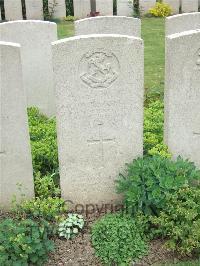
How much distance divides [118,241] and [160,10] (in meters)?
10.1

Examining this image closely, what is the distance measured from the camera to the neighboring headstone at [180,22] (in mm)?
6266

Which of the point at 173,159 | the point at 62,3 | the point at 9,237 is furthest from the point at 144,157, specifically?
the point at 62,3

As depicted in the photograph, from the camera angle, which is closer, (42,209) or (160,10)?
(42,209)

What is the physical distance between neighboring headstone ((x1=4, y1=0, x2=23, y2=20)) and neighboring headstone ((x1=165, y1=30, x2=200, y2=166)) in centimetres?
944

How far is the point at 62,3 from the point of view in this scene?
13.5 meters

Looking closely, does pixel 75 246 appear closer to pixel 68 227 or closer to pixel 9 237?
pixel 68 227

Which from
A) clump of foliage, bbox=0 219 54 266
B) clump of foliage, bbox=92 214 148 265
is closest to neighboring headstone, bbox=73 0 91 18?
clump of foliage, bbox=92 214 148 265

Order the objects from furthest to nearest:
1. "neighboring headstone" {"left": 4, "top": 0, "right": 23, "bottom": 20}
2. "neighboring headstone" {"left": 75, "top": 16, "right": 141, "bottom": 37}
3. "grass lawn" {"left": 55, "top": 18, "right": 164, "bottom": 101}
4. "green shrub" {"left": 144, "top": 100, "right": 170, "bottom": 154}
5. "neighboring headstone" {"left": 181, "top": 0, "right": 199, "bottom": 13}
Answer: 1. "neighboring headstone" {"left": 181, "top": 0, "right": 199, "bottom": 13}
2. "neighboring headstone" {"left": 4, "top": 0, "right": 23, "bottom": 20}
3. "grass lawn" {"left": 55, "top": 18, "right": 164, "bottom": 101}
4. "neighboring headstone" {"left": 75, "top": 16, "right": 141, "bottom": 37}
5. "green shrub" {"left": 144, "top": 100, "right": 170, "bottom": 154}

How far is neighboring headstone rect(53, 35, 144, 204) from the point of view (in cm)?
445

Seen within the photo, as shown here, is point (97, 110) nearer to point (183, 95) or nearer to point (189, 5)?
point (183, 95)

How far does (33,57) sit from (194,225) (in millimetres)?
3504

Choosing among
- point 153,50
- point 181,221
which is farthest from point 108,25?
point 153,50

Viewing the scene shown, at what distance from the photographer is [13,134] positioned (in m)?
4.69

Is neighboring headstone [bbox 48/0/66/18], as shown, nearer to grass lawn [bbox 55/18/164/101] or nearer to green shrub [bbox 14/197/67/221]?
grass lawn [bbox 55/18/164/101]
